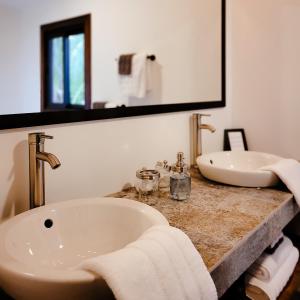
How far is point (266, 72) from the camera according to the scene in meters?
1.95

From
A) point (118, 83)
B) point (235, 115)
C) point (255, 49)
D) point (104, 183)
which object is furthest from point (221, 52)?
point (104, 183)

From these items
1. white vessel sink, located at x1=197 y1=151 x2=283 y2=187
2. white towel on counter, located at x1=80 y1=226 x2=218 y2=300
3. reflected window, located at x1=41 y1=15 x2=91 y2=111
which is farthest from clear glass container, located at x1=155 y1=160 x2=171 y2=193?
white towel on counter, located at x1=80 y1=226 x2=218 y2=300

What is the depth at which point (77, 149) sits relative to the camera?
3.83 feet

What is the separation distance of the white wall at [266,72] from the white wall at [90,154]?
2.06ft

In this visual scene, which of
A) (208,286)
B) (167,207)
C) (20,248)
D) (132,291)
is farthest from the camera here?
(167,207)

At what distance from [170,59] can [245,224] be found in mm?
1071

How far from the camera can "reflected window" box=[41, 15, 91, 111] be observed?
1445mm

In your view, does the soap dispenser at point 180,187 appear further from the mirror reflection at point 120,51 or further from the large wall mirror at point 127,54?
the mirror reflection at point 120,51

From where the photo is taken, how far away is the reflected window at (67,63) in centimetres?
145

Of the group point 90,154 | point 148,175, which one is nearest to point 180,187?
point 148,175

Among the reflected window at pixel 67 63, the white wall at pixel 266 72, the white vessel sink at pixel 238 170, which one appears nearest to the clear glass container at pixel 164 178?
the white vessel sink at pixel 238 170

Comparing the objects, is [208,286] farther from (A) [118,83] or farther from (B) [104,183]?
(A) [118,83]

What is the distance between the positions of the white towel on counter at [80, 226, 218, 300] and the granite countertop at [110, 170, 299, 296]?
8cm

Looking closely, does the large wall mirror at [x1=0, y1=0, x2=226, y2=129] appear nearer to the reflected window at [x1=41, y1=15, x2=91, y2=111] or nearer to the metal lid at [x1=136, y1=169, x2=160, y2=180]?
the reflected window at [x1=41, y1=15, x2=91, y2=111]
